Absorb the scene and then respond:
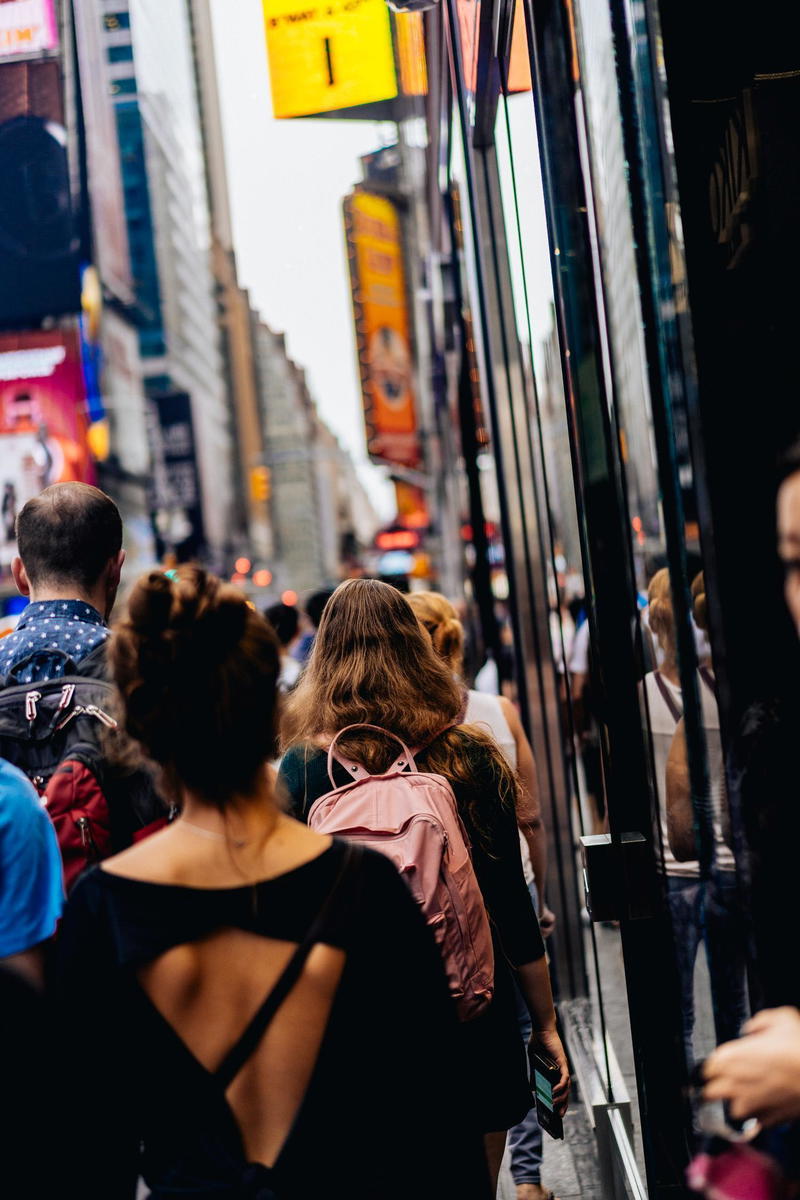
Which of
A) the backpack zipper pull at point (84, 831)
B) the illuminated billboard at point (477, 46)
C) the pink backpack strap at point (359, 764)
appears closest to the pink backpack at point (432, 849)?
the pink backpack strap at point (359, 764)

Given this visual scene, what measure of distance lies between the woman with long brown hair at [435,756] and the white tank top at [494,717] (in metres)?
1.29

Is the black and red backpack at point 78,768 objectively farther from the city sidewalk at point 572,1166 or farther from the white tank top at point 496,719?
the city sidewalk at point 572,1166

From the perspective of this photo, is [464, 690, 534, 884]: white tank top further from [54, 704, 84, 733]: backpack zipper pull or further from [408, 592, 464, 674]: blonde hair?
[54, 704, 84, 733]: backpack zipper pull

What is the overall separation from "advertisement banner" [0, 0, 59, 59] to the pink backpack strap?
27553mm

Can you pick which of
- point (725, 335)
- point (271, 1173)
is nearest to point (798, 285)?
point (725, 335)

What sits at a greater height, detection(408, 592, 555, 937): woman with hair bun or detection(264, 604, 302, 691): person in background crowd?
detection(264, 604, 302, 691): person in background crowd

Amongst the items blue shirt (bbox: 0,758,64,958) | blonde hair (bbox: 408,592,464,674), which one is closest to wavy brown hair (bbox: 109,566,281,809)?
blue shirt (bbox: 0,758,64,958)

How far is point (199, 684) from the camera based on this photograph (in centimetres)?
197

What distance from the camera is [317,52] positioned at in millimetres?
8828

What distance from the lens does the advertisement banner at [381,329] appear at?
26.5m

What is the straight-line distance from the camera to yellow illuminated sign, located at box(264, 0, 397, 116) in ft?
28.6

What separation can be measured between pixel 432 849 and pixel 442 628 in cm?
193

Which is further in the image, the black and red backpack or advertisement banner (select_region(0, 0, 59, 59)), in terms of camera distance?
advertisement banner (select_region(0, 0, 59, 59))

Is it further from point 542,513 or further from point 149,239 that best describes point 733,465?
point 149,239
